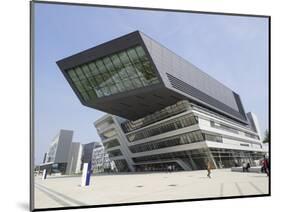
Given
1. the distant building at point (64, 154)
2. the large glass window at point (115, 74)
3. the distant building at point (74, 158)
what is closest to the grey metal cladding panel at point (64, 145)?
the distant building at point (64, 154)

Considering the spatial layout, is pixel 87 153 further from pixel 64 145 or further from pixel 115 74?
pixel 115 74

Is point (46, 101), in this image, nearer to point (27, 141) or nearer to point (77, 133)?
point (27, 141)

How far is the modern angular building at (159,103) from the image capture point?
80.7 feet

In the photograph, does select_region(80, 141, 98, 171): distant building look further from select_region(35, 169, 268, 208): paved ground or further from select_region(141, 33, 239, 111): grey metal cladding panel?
select_region(141, 33, 239, 111): grey metal cladding panel

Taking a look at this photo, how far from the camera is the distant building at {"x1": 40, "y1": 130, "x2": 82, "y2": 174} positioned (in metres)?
16.3

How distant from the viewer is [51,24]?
51.2 ft

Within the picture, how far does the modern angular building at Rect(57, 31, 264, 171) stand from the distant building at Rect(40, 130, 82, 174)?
27.3 ft

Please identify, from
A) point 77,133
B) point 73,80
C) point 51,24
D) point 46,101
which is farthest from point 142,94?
point 46,101

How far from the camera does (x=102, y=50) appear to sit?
81.1 feet

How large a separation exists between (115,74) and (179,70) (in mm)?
4391

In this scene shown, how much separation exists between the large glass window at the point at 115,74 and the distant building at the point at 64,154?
837 cm

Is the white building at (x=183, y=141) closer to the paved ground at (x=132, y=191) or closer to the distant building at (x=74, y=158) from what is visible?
the paved ground at (x=132, y=191)

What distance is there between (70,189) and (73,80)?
15.7m

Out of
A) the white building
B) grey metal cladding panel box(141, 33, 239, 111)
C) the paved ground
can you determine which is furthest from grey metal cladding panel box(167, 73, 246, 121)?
the paved ground
